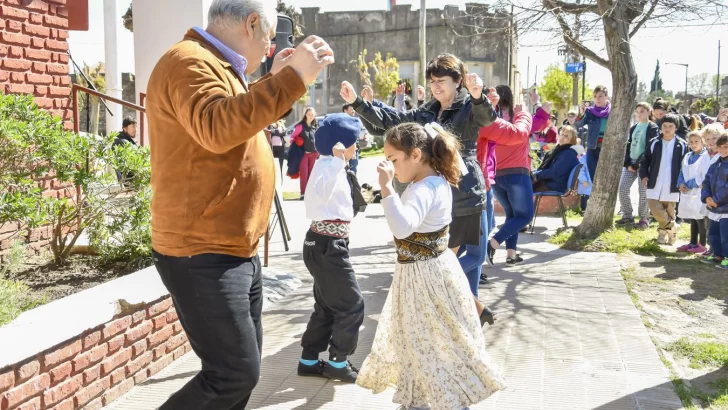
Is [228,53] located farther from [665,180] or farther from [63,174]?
[665,180]

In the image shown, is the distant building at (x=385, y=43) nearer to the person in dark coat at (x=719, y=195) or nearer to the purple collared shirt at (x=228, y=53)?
the person in dark coat at (x=719, y=195)

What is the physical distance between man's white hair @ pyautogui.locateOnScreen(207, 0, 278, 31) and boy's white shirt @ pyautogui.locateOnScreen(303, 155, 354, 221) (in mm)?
1823

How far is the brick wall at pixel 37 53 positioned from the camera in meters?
5.50

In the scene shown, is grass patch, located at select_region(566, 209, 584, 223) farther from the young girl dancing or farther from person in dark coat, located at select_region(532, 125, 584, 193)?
the young girl dancing

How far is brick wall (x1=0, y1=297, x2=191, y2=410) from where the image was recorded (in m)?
3.38

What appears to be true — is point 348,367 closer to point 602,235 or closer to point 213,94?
point 213,94

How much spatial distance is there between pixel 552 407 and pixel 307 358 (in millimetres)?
1478

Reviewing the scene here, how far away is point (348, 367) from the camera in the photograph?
462cm

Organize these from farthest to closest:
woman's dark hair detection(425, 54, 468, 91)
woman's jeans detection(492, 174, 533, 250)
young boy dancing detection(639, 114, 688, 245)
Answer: young boy dancing detection(639, 114, 688, 245)
woman's jeans detection(492, 174, 533, 250)
woman's dark hair detection(425, 54, 468, 91)

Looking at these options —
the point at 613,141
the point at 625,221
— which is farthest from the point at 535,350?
the point at 625,221

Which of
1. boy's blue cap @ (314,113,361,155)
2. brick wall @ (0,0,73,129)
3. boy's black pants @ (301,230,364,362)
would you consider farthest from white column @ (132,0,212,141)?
boy's black pants @ (301,230,364,362)

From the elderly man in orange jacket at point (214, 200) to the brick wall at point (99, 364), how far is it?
3.26 feet

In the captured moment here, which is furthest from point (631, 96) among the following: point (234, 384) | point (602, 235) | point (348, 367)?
point (234, 384)

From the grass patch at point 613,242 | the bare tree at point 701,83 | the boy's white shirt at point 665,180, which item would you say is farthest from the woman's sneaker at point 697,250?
the bare tree at point 701,83
